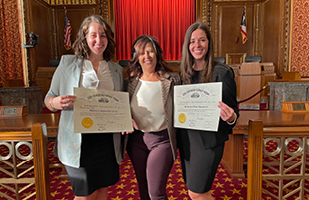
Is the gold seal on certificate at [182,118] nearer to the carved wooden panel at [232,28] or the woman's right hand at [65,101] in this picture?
the woman's right hand at [65,101]

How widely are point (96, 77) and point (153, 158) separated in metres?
0.63

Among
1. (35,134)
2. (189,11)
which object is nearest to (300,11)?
(189,11)

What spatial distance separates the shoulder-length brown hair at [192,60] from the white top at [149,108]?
0.19 m

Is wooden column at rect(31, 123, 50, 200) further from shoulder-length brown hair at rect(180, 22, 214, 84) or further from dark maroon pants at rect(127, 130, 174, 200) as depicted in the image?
shoulder-length brown hair at rect(180, 22, 214, 84)

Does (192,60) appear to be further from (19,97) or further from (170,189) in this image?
(19,97)

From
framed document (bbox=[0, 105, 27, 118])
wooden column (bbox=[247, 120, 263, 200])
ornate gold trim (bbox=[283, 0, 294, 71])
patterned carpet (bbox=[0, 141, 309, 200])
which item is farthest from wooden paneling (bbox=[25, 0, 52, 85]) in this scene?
ornate gold trim (bbox=[283, 0, 294, 71])

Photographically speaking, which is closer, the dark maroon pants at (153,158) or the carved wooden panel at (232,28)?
the dark maroon pants at (153,158)

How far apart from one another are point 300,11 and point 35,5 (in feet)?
31.2

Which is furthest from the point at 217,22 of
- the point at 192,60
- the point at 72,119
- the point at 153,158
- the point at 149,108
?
the point at 72,119

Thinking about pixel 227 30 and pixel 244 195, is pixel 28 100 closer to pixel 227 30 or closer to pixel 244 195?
pixel 244 195

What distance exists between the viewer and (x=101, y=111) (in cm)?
121

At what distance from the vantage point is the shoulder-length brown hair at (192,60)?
→ 1.23m

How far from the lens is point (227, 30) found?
8641mm

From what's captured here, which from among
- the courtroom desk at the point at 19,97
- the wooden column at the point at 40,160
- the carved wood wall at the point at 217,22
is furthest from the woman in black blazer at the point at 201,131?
the carved wood wall at the point at 217,22
